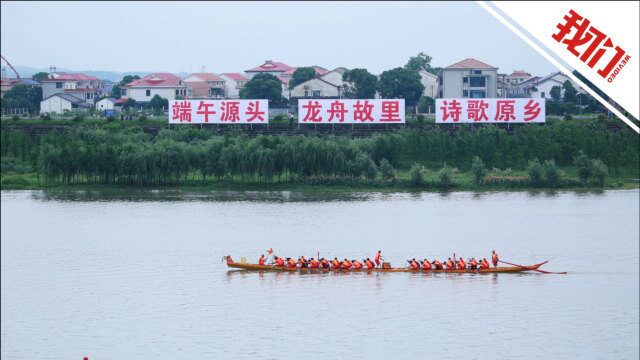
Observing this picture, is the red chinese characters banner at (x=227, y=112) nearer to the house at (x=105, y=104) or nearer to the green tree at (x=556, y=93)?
the house at (x=105, y=104)

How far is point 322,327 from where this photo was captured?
55.4 ft

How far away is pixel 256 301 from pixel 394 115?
76.7ft

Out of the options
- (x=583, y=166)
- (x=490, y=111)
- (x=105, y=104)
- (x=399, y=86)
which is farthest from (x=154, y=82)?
(x=583, y=166)

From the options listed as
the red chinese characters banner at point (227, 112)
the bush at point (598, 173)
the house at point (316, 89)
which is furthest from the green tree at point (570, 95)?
the red chinese characters banner at point (227, 112)

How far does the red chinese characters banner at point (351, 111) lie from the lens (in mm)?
41125

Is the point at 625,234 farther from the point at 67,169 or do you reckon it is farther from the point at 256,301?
the point at 67,169

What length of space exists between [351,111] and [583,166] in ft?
36.5

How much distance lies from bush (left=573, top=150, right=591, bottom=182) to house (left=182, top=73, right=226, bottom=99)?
124 ft

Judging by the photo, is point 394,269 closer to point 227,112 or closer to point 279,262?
point 279,262

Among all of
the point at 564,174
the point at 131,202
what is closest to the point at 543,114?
the point at 564,174

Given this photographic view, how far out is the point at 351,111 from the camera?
41156mm

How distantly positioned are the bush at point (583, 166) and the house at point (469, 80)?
21313 mm

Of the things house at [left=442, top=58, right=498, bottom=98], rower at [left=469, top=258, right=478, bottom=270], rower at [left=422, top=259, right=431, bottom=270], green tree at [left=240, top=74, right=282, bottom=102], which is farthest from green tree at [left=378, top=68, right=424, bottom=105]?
rower at [left=422, top=259, right=431, bottom=270]

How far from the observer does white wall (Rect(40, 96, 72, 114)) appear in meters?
62.2
